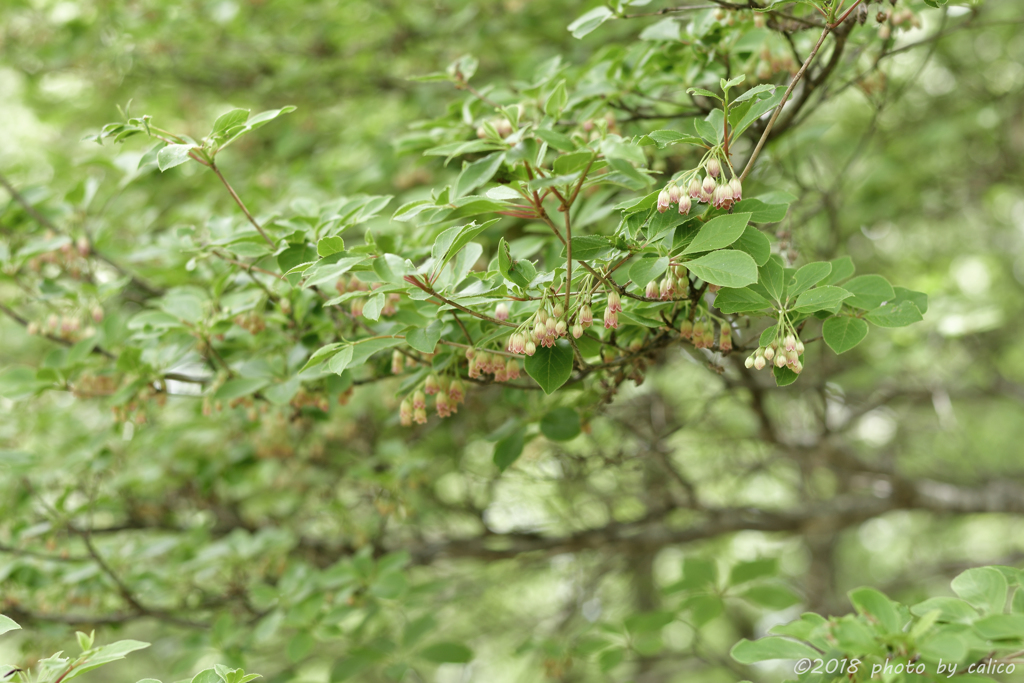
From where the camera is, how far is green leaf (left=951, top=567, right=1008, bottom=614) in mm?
1753

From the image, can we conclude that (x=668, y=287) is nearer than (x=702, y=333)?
Yes

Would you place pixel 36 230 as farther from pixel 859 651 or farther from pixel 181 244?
pixel 859 651

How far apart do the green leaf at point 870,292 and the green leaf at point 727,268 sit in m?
0.48

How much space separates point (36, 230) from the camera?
3092mm

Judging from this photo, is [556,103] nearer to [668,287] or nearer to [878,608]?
[668,287]

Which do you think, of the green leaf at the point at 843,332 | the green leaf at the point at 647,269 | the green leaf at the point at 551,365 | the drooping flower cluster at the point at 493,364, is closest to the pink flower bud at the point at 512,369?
the drooping flower cluster at the point at 493,364

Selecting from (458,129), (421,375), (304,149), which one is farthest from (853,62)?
(304,149)

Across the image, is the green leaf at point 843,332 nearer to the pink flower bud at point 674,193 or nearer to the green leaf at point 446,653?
the pink flower bud at point 674,193

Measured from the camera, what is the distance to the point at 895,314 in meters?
1.95

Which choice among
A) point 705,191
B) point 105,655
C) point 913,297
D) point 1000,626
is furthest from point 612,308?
point 105,655

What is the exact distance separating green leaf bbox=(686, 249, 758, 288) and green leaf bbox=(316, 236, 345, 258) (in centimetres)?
89

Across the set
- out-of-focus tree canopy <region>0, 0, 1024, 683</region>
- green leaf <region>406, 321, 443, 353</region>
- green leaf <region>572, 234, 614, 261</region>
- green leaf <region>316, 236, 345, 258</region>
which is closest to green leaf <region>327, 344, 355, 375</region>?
out-of-focus tree canopy <region>0, 0, 1024, 683</region>

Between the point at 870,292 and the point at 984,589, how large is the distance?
0.80 meters

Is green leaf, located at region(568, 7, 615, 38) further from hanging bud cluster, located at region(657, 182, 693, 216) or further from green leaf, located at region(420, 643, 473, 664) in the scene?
green leaf, located at region(420, 643, 473, 664)
